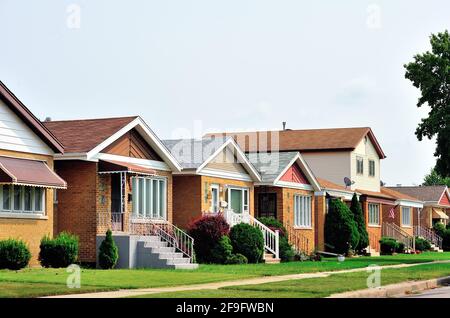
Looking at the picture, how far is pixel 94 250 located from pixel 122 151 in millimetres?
4057

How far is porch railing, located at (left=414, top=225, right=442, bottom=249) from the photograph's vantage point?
220ft

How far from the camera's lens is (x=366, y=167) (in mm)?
60375

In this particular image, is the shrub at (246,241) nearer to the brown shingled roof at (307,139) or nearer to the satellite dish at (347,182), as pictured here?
the satellite dish at (347,182)

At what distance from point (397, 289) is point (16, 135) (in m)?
13.2

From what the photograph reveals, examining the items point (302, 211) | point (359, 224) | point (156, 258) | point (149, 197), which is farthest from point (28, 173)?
point (359, 224)

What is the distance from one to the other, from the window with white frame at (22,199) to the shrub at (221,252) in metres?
7.67

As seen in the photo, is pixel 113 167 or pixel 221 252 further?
pixel 221 252

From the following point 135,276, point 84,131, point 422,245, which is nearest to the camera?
point 135,276

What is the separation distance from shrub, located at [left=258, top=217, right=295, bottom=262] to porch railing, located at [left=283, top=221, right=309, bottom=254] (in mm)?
1782

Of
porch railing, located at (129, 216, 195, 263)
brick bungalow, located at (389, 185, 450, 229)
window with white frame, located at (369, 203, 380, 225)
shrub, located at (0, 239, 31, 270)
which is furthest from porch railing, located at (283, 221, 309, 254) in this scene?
brick bungalow, located at (389, 185, 450, 229)

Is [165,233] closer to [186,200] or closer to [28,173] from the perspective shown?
[186,200]

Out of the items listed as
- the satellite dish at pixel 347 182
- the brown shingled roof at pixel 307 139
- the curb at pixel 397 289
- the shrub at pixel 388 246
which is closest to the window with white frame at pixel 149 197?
the curb at pixel 397 289

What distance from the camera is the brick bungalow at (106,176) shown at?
31188mm
